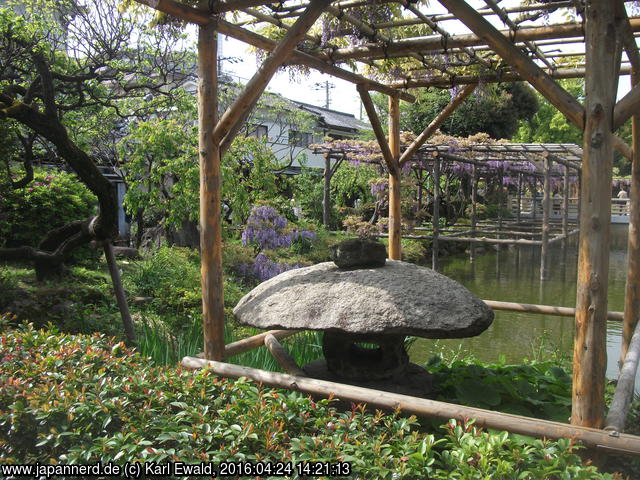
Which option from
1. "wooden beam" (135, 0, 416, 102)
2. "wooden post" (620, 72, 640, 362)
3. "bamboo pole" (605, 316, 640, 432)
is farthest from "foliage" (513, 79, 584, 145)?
"bamboo pole" (605, 316, 640, 432)

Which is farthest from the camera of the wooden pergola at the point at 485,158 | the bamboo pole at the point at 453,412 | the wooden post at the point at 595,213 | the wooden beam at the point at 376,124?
the wooden pergola at the point at 485,158

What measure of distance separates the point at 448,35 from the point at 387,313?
249 cm

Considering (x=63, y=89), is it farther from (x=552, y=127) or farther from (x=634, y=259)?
(x=552, y=127)

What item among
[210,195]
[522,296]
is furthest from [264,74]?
[522,296]

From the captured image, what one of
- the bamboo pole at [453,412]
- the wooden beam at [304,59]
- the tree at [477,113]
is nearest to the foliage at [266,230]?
the wooden beam at [304,59]

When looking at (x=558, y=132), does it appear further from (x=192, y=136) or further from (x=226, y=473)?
(x=226, y=473)

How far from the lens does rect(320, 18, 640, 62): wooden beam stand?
4418mm

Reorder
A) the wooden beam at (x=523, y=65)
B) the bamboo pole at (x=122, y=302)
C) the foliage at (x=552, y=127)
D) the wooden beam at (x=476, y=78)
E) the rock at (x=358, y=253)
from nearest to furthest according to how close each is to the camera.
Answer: the wooden beam at (x=523, y=65)
the rock at (x=358, y=253)
the bamboo pole at (x=122, y=302)
the wooden beam at (x=476, y=78)
the foliage at (x=552, y=127)

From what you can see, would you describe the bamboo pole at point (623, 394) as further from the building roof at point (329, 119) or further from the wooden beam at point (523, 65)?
the building roof at point (329, 119)

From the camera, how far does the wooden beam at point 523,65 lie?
2936 mm

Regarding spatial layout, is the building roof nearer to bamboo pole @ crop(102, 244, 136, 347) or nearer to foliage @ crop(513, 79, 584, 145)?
foliage @ crop(513, 79, 584, 145)

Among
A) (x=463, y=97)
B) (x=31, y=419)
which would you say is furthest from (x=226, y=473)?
(x=463, y=97)

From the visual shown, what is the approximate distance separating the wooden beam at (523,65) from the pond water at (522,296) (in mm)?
3883

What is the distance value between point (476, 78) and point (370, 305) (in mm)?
3380
